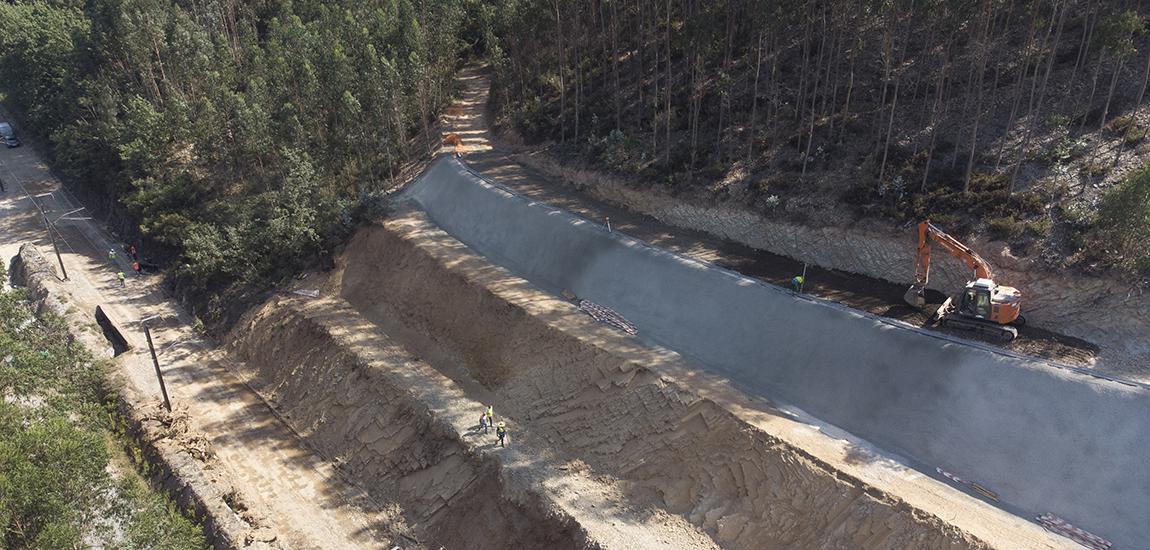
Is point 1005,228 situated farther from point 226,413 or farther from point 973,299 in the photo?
point 226,413

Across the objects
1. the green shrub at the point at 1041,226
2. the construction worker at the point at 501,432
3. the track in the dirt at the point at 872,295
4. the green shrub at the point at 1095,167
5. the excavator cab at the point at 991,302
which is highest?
the green shrub at the point at 1095,167

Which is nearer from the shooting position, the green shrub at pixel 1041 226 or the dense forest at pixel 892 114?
the green shrub at pixel 1041 226

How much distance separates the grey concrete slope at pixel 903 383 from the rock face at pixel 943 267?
297 centimetres

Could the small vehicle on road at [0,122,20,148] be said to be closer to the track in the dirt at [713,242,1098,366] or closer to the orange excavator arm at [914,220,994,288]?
the track in the dirt at [713,242,1098,366]

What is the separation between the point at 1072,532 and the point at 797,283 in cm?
1095

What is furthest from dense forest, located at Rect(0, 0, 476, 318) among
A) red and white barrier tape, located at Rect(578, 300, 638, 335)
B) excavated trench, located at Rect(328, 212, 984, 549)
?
red and white barrier tape, located at Rect(578, 300, 638, 335)

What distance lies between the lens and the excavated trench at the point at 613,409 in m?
18.7

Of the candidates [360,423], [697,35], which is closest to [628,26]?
[697,35]

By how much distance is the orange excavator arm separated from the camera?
22734 millimetres

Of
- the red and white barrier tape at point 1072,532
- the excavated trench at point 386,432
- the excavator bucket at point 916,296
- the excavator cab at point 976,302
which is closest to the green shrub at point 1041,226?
the excavator cab at point 976,302

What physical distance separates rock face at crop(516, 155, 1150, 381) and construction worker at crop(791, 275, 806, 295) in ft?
7.85

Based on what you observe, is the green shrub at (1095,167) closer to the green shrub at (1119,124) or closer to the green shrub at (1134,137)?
the green shrub at (1134,137)

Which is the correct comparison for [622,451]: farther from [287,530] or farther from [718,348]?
[287,530]

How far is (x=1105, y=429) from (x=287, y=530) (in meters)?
26.1
